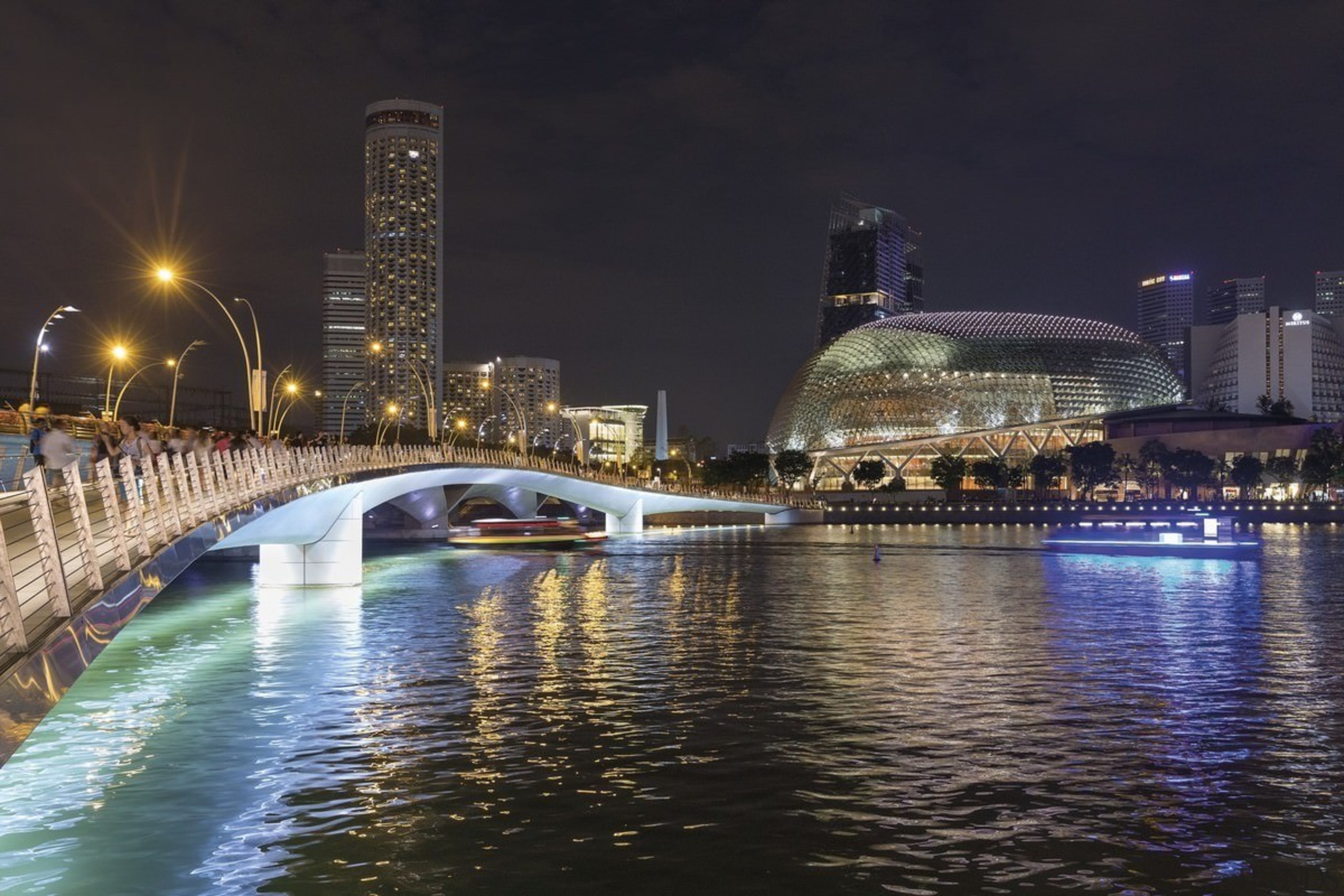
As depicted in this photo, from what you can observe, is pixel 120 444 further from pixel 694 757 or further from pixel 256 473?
pixel 694 757

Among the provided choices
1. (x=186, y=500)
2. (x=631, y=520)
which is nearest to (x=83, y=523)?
(x=186, y=500)

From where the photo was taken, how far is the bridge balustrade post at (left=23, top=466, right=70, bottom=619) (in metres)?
11.6

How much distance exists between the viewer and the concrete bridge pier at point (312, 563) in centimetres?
5047

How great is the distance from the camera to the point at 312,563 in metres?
50.7

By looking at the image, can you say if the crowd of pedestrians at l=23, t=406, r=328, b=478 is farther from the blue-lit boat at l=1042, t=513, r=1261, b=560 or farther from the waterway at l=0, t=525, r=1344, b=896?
the blue-lit boat at l=1042, t=513, r=1261, b=560

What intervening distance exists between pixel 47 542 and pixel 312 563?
39737mm

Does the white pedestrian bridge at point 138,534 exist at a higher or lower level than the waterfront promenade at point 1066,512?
higher

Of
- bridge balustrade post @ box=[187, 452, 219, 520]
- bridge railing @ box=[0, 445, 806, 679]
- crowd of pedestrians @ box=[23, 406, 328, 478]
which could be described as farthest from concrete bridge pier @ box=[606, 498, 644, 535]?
bridge balustrade post @ box=[187, 452, 219, 520]

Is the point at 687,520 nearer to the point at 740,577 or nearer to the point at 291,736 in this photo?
the point at 740,577

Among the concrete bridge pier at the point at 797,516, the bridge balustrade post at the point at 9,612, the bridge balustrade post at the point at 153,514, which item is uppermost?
the bridge balustrade post at the point at 153,514

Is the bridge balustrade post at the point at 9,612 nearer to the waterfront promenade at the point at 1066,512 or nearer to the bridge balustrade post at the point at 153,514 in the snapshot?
the bridge balustrade post at the point at 153,514

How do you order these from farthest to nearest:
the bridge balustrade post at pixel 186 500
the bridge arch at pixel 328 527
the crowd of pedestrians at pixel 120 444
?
the bridge arch at pixel 328 527 → the bridge balustrade post at pixel 186 500 → the crowd of pedestrians at pixel 120 444

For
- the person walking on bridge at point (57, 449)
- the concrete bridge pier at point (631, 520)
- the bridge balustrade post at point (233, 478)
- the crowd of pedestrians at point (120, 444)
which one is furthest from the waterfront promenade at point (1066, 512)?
the person walking on bridge at point (57, 449)

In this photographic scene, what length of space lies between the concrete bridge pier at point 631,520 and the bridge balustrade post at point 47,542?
351 feet
